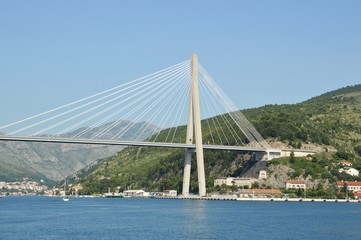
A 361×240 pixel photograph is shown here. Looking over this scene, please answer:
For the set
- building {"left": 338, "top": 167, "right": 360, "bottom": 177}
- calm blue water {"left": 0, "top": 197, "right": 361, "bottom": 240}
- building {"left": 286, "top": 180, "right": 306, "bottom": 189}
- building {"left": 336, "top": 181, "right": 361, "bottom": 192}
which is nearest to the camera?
calm blue water {"left": 0, "top": 197, "right": 361, "bottom": 240}

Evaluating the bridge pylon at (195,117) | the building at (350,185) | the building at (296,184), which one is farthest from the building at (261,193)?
the bridge pylon at (195,117)

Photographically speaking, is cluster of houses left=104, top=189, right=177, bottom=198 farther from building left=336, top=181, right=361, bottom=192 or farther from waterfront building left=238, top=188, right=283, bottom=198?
building left=336, top=181, right=361, bottom=192

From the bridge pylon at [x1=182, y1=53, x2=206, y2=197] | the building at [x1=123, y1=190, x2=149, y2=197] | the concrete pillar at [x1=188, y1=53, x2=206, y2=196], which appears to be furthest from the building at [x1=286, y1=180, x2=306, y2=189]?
the building at [x1=123, y1=190, x2=149, y2=197]

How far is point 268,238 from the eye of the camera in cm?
4275

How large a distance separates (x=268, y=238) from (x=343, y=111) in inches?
4386

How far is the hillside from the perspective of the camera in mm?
103312

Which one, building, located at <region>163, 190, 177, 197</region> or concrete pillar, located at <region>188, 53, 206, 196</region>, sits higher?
concrete pillar, located at <region>188, 53, 206, 196</region>

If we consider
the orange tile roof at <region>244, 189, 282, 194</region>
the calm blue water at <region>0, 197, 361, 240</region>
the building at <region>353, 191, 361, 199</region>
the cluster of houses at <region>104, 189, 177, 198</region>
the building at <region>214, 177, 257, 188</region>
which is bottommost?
the calm blue water at <region>0, 197, 361, 240</region>

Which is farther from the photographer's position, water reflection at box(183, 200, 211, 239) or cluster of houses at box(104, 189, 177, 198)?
cluster of houses at box(104, 189, 177, 198)

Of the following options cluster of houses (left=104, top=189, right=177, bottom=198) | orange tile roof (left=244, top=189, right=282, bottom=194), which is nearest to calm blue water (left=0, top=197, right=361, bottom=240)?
orange tile roof (left=244, top=189, right=282, bottom=194)

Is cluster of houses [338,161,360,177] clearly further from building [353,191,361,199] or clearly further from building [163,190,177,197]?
building [163,190,177,197]

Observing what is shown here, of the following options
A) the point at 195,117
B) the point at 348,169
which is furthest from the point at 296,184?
the point at 195,117

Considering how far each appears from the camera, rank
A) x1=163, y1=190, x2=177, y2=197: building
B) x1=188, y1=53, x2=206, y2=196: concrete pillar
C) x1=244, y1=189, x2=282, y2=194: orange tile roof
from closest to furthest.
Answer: x1=188, y1=53, x2=206, y2=196: concrete pillar → x1=244, y1=189, x2=282, y2=194: orange tile roof → x1=163, y1=190, x2=177, y2=197: building

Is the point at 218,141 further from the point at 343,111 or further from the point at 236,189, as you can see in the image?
the point at 343,111
